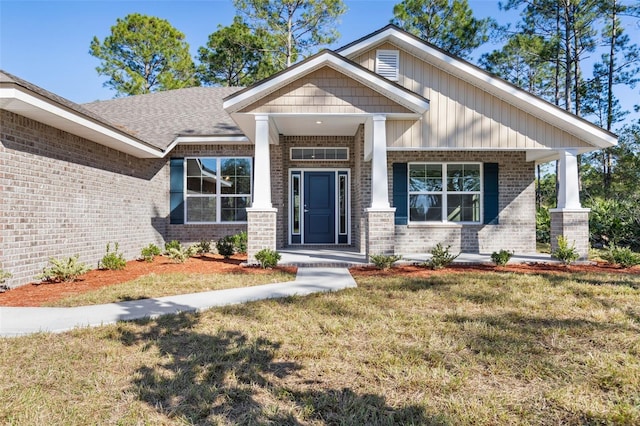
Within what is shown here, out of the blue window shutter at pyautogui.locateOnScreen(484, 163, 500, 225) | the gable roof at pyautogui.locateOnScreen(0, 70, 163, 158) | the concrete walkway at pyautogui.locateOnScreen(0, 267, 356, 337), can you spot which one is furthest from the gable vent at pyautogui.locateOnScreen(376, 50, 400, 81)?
the gable roof at pyautogui.locateOnScreen(0, 70, 163, 158)

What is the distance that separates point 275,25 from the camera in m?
21.4

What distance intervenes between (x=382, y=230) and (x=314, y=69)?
3687 mm

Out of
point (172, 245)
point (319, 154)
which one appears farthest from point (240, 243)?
point (319, 154)

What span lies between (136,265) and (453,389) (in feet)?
25.1

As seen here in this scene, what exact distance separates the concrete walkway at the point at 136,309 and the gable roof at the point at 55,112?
2975 mm

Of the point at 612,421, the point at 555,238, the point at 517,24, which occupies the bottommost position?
the point at 612,421

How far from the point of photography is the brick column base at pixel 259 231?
796 centimetres

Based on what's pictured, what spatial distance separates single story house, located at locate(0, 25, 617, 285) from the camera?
6.68 meters

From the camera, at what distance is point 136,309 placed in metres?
4.71

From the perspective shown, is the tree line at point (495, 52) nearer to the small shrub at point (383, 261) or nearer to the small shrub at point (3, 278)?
the small shrub at point (383, 261)

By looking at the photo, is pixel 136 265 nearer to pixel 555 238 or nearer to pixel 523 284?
pixel 523 284

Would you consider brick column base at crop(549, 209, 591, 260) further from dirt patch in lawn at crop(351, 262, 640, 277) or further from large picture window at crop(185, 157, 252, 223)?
large picture window at crop(185, 157, 252, 223)

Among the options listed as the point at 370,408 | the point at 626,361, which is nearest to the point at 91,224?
the point at 370,408

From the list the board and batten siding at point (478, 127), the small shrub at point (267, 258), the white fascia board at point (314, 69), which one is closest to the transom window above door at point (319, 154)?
the board and batten siding at point (478, 127)
